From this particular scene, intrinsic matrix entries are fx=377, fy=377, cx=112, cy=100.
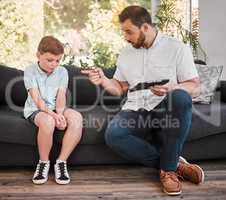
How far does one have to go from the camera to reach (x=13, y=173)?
8.11ft

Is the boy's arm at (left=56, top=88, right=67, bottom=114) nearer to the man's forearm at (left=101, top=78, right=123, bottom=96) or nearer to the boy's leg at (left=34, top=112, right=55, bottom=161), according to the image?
the boy's leg at (left=34, top=112, right=55, bottom=161)

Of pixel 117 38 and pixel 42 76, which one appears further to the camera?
pixel 117 38

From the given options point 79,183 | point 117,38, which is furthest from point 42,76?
point 117,38

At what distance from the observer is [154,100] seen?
2.30 m

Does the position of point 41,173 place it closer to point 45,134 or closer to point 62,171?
point 62,171

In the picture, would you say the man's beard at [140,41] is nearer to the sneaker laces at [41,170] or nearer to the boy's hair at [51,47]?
the boy's hair at [51,47]

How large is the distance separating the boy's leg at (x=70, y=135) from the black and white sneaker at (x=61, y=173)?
0.03 meters

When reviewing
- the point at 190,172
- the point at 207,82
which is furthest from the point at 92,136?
the point at 207,82

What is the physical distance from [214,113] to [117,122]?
73cm

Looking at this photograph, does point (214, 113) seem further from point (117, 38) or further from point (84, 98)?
point (117, 38)

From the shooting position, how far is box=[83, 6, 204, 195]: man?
212 cm

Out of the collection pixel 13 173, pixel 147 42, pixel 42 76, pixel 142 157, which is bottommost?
pixel 13 173

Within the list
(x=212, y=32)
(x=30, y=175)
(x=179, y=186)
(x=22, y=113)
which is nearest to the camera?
(x=179, y=186)

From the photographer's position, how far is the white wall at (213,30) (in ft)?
13.1
